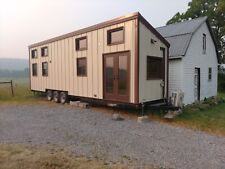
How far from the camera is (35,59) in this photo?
16.3 meters

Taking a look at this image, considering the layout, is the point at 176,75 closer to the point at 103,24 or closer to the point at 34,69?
the point at 103,24

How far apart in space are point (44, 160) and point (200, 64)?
1268 centimetres

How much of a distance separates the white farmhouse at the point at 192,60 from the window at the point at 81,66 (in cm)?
487

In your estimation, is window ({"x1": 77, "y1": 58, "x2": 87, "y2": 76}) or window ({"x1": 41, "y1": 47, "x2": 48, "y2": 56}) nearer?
window ({"x1": 77, "y1": 58, "x2": 87, "y2": 76})

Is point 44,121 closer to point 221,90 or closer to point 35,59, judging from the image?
point 35,59

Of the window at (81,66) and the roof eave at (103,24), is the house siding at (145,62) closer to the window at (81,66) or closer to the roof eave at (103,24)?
the roof eave at (103,24)

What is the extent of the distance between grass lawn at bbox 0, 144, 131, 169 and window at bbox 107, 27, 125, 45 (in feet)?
19.3

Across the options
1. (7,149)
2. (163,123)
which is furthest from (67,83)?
(7,149)

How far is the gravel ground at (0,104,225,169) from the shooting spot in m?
4.76

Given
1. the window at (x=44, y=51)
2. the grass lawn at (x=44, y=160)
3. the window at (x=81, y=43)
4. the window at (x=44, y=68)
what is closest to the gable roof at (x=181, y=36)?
the window at (x=81, y=43)

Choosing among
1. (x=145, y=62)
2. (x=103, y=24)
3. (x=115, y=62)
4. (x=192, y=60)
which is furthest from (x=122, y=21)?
(x=192, y=60)

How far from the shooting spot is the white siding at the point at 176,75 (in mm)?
12367

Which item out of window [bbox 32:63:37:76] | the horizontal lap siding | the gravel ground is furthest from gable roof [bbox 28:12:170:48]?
window [bbox 32:63:37:76]

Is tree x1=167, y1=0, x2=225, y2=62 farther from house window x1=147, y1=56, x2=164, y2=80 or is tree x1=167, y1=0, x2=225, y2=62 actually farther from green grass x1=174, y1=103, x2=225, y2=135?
green grass x1=174, y1=103, x2=225, y2=135
